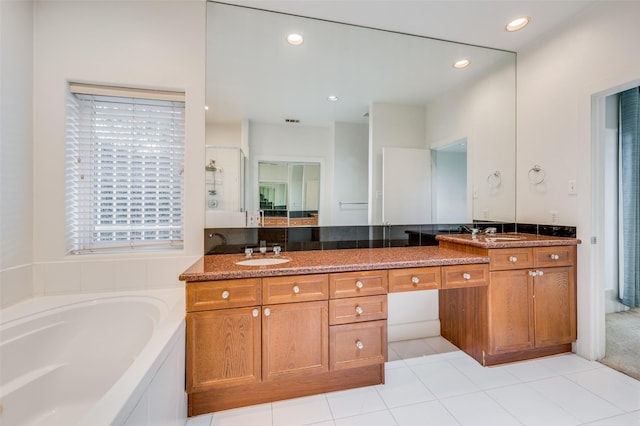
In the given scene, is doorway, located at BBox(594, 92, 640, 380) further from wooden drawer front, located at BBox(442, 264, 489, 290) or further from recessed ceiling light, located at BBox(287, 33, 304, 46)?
recessed ceiling light, located at BBox(287, 33, 304, 46)

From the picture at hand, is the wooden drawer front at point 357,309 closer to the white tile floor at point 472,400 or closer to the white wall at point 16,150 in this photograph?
the white tile floor at point 472,400

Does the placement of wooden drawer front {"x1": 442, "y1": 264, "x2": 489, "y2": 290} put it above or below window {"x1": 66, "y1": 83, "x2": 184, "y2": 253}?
below

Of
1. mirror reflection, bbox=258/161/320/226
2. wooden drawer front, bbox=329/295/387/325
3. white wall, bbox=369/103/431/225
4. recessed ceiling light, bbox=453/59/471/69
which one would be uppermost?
recessed ceiling light, bbox=453/59/471/69

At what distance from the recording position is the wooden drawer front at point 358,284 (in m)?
1.63

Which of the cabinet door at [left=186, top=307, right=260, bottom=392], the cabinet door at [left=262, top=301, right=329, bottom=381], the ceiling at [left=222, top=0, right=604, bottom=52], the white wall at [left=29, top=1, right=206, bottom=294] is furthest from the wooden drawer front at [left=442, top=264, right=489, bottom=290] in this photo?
the ceiling at [left=222, top=0, right=604, bottom=52]

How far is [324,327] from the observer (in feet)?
5.29

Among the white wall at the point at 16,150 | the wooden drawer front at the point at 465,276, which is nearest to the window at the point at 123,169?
the white wall at the point at 16,150

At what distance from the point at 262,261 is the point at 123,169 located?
4.00 ft

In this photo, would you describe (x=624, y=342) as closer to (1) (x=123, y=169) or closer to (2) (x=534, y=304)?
(2) (x=534, y=304)

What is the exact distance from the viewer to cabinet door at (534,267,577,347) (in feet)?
6.62

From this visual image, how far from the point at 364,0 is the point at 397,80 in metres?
0.67

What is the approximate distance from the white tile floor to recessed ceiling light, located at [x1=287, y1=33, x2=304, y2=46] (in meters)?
2.47

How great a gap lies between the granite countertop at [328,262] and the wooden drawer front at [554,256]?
0.47m

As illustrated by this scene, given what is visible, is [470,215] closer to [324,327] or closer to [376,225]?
[376,225]
